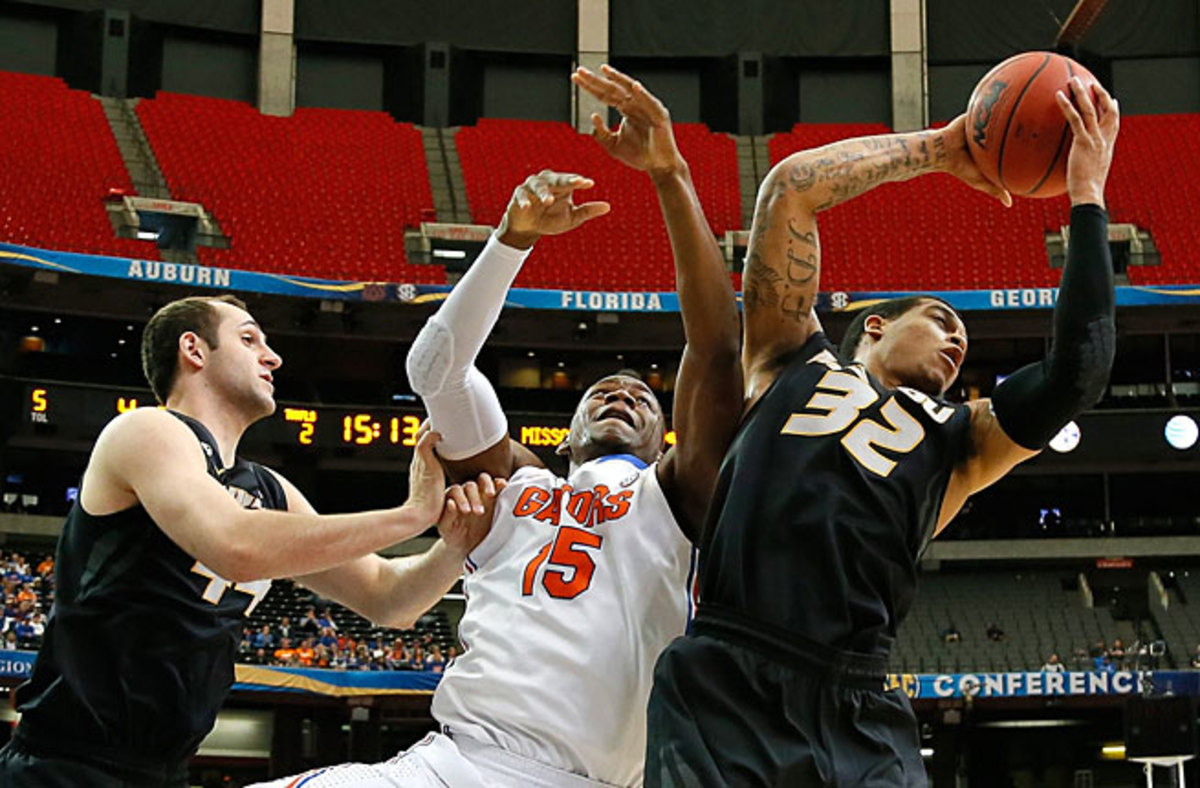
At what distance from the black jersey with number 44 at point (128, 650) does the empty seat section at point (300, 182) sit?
20122 millimetres

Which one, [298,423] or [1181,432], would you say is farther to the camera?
[1181,432]

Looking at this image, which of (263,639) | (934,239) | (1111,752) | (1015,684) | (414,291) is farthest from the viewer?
(934,239)

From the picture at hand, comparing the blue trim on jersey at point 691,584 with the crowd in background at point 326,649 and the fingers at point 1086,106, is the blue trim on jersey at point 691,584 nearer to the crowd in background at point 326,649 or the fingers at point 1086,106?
the fingers at point 1086,106

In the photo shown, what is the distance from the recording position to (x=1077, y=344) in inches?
114

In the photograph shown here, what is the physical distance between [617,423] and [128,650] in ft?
4.62

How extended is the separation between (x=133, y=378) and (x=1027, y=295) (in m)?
15.0

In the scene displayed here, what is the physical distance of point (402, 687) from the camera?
1803 cm

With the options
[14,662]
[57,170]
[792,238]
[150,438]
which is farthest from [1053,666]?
[150,438]

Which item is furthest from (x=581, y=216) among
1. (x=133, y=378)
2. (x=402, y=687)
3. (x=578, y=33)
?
(x=578, y=33)

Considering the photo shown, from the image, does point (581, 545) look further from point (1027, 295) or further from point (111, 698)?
point (1027, 295)

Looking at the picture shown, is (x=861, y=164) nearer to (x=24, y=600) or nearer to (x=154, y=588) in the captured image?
(x=154, y=588)

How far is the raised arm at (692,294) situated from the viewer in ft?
11.0

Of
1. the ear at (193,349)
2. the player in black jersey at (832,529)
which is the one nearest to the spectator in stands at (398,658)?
the ear at (193,349)

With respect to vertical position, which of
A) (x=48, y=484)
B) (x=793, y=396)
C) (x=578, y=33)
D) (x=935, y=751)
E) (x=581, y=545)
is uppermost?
(x=578, y=33)
